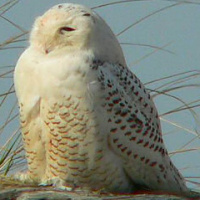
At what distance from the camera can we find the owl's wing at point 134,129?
19.6ft

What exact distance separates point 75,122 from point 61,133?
0.41ft

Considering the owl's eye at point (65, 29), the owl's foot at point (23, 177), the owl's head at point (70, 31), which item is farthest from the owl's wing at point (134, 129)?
the owl's foot at point (23, 177)

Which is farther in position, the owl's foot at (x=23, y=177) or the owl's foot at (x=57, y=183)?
the owl's foot at (x=23, y=177)

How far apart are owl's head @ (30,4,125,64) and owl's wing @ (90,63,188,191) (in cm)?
17

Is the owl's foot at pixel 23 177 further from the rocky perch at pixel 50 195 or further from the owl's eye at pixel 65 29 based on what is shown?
the owl's eye at pixel 65 29

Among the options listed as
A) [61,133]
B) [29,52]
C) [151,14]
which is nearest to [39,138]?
[61,133]

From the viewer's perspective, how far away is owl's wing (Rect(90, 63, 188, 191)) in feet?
19.6

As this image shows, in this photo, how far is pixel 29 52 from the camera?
601cm

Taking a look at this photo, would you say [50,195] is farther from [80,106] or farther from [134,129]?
[134,129]

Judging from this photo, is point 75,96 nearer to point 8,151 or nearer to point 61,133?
point 61,133

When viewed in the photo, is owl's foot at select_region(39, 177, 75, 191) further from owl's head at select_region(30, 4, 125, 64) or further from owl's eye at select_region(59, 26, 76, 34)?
owl's eye at select_region(59, 26, 76, 34)

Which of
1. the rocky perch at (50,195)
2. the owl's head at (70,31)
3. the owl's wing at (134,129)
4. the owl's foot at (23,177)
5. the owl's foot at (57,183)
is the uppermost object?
the owl's head at (70,31)

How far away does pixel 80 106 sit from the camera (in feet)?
19.0

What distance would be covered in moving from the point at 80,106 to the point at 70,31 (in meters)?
0.52
